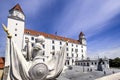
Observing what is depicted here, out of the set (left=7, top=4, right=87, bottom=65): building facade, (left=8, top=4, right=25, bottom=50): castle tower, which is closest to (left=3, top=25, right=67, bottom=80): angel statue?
(left=7, top=4, right=87, bottom=65): building facade

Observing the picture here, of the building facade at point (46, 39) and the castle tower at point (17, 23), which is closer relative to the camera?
the castle tower at point (17, 23)

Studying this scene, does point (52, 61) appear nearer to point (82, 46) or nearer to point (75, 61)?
point (75, 61)

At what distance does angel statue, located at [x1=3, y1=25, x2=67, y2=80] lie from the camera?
285 cm

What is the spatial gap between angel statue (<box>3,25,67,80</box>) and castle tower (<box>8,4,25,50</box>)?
3005cm

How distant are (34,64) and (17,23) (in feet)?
103

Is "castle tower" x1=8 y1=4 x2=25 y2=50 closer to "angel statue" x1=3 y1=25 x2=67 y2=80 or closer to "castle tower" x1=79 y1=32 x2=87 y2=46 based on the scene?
"castle tower" x1=79 y1=32 x2=87 y2=46

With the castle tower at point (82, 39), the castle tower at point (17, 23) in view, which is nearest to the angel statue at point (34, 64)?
the castle tower at point (17, 23)

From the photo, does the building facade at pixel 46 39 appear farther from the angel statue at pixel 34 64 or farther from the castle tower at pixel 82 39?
the angel statue at pixel 34 64

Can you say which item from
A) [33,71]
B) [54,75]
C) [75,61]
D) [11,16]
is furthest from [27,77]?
[75,61]

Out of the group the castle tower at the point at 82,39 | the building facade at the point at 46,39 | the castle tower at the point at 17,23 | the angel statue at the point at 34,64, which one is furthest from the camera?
the castle tower at the point at 82,39

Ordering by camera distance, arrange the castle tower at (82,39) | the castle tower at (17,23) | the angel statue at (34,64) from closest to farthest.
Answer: the angel statue at (34,64)
the castle tower at (17,23)
the castle tower at (82,39)

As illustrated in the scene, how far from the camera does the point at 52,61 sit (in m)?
3.17

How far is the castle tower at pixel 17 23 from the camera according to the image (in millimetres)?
31656

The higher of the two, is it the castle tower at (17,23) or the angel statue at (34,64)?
the castle tower at (17,23)
